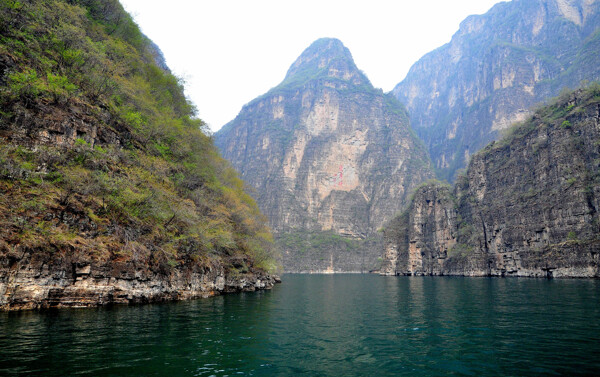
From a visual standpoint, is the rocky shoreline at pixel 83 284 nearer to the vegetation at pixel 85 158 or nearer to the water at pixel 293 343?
the vegetation at pixel 85 158

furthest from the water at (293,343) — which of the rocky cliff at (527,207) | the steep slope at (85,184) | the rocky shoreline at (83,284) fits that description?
the rocky cliff at (527,207)

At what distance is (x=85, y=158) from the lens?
23.5 m

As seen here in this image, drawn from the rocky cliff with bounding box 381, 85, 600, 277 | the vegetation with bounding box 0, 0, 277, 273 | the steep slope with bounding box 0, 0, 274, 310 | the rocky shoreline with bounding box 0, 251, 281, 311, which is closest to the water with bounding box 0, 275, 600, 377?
the rocky shoreline with bounding box 0, 251, 281, 311

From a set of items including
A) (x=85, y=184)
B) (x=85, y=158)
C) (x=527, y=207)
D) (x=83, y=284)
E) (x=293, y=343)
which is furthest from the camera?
(x=527, y=207)

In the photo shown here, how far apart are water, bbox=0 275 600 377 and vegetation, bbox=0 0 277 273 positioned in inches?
206

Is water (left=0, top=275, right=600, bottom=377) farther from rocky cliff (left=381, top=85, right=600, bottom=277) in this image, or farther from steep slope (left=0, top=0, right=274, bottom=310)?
rocky cliff (left=381, top=85, right=600, bottom=277)

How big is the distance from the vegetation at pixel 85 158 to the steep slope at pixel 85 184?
0.08 meters

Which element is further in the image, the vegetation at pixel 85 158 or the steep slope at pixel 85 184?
the vegetation at pixel 85 158

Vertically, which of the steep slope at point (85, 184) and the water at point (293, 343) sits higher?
the steep slope at point (85, 184)

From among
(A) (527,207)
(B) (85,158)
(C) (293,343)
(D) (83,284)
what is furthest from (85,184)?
(A) (527,207)

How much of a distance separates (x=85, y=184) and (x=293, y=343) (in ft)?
57.0

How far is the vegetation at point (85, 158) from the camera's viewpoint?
19.5 m

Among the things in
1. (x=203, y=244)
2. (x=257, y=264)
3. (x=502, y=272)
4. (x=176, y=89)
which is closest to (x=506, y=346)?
(x=203, y=244)

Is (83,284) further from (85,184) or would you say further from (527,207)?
(527,207)
